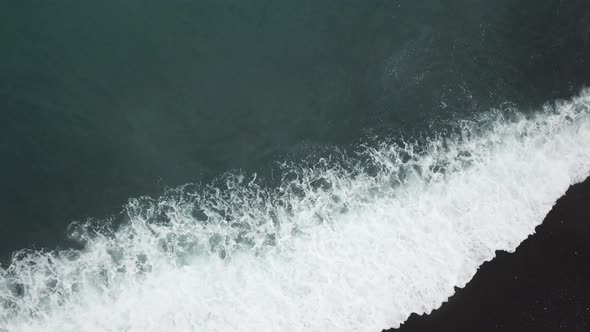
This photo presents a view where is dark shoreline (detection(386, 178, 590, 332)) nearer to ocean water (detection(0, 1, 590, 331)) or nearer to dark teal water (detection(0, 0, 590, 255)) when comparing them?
ocean water (detection(0, 1, 590, 331))

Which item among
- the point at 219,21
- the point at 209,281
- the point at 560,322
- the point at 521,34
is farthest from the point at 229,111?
the point at 560,322

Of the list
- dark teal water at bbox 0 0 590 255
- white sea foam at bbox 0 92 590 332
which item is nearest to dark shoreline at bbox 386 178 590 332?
white sea foam at bbox 0 92 590 332

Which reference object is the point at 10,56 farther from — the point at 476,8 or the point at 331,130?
the point at 476,8

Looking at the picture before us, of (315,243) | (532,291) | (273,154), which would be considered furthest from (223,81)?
(532,291)

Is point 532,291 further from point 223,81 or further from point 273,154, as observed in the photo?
point 223,81

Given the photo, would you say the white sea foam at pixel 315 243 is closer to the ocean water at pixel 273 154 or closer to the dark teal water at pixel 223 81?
the ocean water at pixel 273 154

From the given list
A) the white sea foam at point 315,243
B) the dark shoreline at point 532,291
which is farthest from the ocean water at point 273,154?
the dark shoreline at point 532,291
